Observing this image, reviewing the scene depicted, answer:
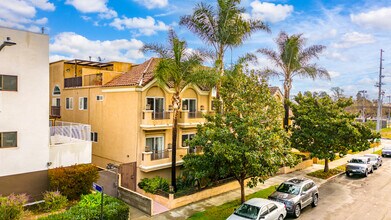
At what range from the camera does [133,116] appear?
73.3 feet

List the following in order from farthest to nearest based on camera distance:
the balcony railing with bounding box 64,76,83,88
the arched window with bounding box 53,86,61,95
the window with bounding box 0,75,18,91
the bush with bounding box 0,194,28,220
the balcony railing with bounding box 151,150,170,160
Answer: the arched window with bounding box 53,86,61,95 → the balcony railing with bounding box 64,76,83,88 → the balcony railing with bounding box 151,150,170,160 → the window with bounding box 0,75,18,91 → the bush with bounding box 0,194,28,220

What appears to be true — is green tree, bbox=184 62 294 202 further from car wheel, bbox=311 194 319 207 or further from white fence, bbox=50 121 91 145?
white fence, bbox=50 121 91 145

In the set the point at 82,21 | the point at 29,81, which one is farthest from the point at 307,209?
the point at 82,21

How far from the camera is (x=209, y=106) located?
2720 centimetres

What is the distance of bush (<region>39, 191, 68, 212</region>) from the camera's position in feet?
54.0

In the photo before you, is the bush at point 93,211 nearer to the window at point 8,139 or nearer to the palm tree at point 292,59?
the window at point 8,139

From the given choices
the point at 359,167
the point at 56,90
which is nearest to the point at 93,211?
the point at 56,90

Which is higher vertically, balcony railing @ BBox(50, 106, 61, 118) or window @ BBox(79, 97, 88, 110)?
window @ BBox(79, 97, 88, 110)

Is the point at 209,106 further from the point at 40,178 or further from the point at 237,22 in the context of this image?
the point at 40,178

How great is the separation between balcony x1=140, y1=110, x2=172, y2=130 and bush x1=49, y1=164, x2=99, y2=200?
505cm

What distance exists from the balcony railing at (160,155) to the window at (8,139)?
8.96 metres

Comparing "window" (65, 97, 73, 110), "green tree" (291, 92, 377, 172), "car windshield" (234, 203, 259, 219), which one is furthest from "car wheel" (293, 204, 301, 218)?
"window" (65, 97, 73, 110)

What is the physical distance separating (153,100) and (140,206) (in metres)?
8.37

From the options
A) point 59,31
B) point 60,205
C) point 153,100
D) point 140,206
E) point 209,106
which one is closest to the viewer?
point 60,205
